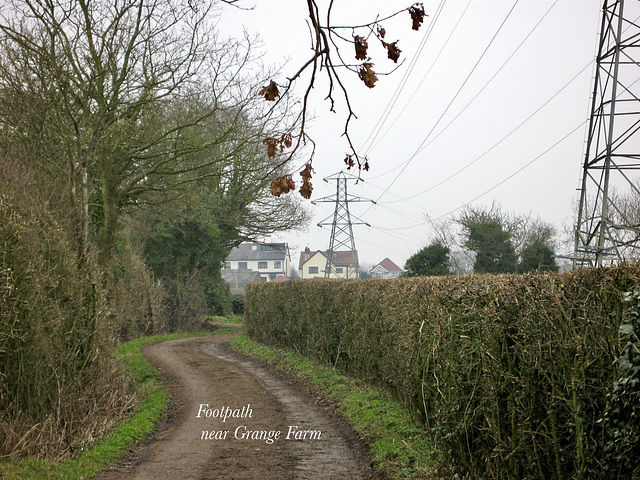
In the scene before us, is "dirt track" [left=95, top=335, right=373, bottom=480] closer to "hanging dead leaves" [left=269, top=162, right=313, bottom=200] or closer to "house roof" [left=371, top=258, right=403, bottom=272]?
"hanging dead leaves" [left=269, top=162, right=313, bottom=200]

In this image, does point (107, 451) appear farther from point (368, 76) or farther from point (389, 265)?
point (389, 265)

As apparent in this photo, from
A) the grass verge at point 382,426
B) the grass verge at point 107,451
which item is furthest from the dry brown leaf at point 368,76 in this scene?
the grass verge at point 107,451

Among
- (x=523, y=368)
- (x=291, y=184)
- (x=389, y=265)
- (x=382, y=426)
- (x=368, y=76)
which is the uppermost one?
(x=389, y=265)

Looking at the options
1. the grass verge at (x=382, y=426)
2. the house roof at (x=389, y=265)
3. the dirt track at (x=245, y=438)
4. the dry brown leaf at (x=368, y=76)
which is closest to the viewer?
the dry brown leaf at (x=368, y=76)

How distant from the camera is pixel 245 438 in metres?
9.29

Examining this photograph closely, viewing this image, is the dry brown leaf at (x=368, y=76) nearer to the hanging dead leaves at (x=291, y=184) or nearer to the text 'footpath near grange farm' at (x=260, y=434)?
the hanging dead leaves at (x=291, y=184)

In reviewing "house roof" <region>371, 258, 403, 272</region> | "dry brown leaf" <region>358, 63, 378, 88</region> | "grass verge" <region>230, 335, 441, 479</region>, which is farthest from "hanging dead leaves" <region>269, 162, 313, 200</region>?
"house roof" <region>371, 258, 403, 272</region>

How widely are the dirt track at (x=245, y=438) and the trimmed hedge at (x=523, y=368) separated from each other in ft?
4.93

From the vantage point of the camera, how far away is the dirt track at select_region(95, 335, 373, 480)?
7.49 m

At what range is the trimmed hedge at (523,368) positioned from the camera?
13.7 ft

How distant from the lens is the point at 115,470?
764cm

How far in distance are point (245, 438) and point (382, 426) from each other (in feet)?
6.95

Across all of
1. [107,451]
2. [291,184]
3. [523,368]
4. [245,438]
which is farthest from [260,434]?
[291,184]

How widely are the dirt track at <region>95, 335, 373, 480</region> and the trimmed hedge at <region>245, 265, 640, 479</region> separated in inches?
59.1
